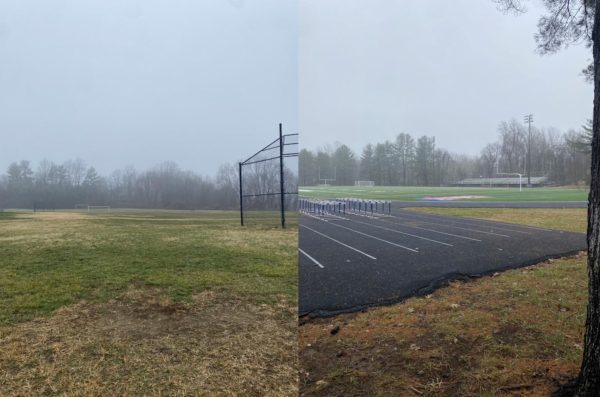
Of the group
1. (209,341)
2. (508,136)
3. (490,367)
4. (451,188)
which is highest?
(508,136)

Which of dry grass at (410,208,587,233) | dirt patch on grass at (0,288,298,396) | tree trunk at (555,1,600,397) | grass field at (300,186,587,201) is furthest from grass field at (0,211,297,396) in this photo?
dry grass at (410,208,587,233)

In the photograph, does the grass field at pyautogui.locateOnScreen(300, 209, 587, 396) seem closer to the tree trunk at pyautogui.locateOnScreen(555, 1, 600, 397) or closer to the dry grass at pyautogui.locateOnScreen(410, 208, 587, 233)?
the tree trunk at pyautogui.locateOnScreen(555, 1, 600, 397)

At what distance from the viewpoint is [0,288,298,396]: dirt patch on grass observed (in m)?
2.36

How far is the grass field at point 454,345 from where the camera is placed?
2.02 meters

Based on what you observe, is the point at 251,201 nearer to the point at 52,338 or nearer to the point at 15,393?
the point at 52,338

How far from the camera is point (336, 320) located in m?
3.09

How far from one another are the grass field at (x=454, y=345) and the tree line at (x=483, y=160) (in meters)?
1.65

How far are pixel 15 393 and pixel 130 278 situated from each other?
9.74ft

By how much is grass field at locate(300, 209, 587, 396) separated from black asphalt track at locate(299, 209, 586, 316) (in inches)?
14.6

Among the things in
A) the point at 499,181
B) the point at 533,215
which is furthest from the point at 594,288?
the point at 533,215

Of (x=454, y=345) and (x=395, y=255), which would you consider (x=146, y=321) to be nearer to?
(x=454, y=345)

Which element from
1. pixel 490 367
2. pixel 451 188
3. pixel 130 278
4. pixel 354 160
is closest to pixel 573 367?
pixel 490 367

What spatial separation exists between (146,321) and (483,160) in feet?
20.8

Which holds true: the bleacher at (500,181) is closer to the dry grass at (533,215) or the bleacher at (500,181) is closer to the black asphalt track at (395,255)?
the black asphalt track at (395,255)
